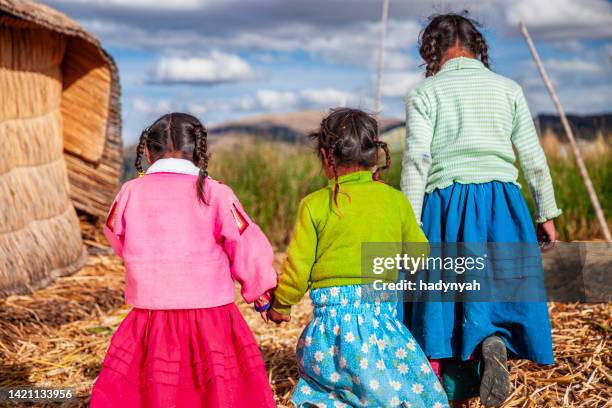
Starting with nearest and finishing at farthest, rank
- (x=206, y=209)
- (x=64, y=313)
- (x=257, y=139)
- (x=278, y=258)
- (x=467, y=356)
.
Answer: (x=206, y=209) → (x=467, y=356) → (x=64, y=313) → (x=278, y=258) → (x=257, y=139)

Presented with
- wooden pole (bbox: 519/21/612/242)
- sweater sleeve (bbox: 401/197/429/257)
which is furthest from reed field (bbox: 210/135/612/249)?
sweater sleeve (bbox: 401/197/429/257)

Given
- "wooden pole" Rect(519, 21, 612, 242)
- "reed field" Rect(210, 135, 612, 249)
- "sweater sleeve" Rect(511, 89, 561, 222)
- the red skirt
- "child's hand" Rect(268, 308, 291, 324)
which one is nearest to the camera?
the red skirt

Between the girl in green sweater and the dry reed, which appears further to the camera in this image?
the dry reed

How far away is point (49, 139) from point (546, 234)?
11.9 feet

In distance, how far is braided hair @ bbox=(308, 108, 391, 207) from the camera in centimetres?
266

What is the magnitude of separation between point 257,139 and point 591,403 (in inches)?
212

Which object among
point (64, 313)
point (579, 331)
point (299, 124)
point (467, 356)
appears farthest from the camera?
point (299, 124)

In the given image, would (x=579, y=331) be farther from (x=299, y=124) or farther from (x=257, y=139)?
(x=299, y=124)

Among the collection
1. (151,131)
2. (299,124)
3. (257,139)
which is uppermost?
(299,124)

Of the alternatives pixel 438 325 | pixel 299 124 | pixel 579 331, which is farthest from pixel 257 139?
pixel 299 124

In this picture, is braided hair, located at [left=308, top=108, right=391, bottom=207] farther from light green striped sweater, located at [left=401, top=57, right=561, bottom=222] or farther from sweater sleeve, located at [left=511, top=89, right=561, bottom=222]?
sweater sleeve, located at [left=511, top=89, right=561, bottom=222]

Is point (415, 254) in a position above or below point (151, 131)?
below

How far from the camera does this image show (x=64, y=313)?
4.72 metres

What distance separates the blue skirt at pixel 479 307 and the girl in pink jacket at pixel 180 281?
79 centimetres
